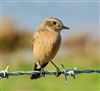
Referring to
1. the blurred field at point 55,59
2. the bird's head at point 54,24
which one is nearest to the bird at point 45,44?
the bird's head at point 54,24

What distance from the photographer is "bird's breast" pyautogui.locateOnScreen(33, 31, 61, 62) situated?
971 cm

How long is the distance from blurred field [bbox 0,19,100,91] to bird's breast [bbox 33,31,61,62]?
293 centimetres

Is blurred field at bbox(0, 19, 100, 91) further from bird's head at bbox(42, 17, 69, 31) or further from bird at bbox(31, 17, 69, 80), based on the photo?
bird at bbox(31, 17, 69, 80)

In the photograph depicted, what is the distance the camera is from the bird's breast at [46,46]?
9711 millimetres

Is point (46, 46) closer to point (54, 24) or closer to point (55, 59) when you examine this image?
point (54, 24)

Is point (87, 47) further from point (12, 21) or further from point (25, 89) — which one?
point (25, 89)

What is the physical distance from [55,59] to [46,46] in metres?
6.95

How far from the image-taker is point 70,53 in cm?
1869

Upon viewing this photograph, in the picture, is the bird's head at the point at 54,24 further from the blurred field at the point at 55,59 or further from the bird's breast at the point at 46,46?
the blurred field at the point at 55,59

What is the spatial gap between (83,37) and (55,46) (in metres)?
10.3

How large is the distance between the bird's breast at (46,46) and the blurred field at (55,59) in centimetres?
293

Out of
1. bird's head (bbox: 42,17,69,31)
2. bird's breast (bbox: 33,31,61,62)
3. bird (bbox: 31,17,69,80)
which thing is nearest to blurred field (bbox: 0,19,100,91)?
bird's head (bbox: 42,17,69,31)

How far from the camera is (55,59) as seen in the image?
16688mm

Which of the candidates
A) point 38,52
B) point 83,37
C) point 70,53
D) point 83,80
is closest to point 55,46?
point 38,52
